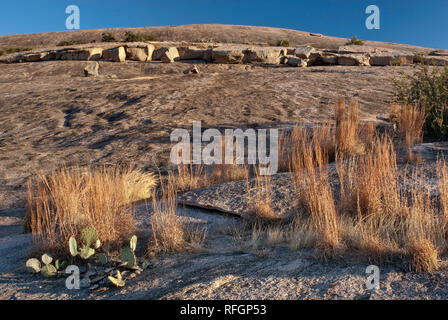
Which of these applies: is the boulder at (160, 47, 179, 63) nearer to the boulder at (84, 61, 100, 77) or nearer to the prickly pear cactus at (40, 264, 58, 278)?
the boulder at (84, 61, 100, 77)

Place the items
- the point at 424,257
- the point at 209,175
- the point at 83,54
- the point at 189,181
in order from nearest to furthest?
the point at 424,257 → the point at 189,181 → the point at 209,175 → the point at 83,54

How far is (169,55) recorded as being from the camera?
1659 centimetres

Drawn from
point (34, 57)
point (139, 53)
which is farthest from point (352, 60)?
point (34, 57)

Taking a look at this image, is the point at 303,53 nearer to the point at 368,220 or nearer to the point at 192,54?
the point at 192,54

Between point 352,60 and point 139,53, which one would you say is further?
point 139,53

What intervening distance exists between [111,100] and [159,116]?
2.29m

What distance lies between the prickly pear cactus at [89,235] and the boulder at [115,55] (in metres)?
14.5

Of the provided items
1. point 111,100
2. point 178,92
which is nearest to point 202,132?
point 178,92

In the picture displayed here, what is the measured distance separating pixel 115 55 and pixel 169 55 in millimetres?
2347

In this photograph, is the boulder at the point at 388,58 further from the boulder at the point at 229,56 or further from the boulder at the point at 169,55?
the boulder at the point at 169,55

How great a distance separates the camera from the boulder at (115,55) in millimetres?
16656

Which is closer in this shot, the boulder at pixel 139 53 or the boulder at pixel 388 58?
the boulder at pixel 388 58

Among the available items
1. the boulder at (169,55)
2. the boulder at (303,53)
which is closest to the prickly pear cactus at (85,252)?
the boulder at (169,55)
